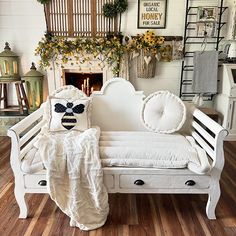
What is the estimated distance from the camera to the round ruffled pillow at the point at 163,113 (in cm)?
232

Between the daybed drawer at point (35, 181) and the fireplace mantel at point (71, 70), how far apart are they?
7.34 ft

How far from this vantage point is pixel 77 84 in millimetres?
4031

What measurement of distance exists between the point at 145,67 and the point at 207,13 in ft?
3.82

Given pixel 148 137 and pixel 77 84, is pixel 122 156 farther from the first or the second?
pixel 77 84

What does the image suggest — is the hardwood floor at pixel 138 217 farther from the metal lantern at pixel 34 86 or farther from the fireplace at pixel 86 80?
the fireplace at pixel 86 80

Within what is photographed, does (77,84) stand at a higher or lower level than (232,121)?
higher

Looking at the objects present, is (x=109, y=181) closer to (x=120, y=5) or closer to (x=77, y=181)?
(x=77, y=181)

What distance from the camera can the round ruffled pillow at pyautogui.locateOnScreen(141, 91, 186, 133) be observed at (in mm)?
2322

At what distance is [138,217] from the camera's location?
6.52 ft

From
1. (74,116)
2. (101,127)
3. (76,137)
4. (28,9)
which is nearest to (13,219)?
(76,137)

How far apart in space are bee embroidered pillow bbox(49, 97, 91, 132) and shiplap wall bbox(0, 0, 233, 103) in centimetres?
179

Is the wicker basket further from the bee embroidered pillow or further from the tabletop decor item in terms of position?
the bee embroidered pillow

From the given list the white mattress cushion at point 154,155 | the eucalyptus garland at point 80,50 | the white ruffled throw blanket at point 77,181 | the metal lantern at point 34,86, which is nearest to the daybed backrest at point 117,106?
the white mattress cushion at point 154,155

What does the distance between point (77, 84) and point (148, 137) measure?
7.08 feet
